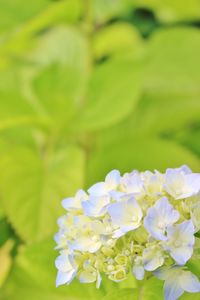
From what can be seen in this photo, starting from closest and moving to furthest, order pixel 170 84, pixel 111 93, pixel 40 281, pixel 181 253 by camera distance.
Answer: pixel 181 253, pixel 40 281, pixel 111 93, pixel 170 84

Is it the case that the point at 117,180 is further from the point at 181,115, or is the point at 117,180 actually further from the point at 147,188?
the point at 181,115

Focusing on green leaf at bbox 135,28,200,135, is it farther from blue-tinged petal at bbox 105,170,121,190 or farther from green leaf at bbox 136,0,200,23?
blue-tinged petal at bbox 105,170,121,190

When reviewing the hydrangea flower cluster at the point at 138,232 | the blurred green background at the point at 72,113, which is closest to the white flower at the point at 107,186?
the hydrangea flower cluster at the point at 138,232

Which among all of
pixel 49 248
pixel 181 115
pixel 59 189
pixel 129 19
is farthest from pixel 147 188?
pixel 129 19

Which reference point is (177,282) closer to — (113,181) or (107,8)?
(113,181)

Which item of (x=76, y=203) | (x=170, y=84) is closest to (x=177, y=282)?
(x=76, y=203)

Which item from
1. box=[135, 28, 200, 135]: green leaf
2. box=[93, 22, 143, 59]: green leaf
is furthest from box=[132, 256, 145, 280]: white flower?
box=[93, 22, 143, 59]: green leaf
